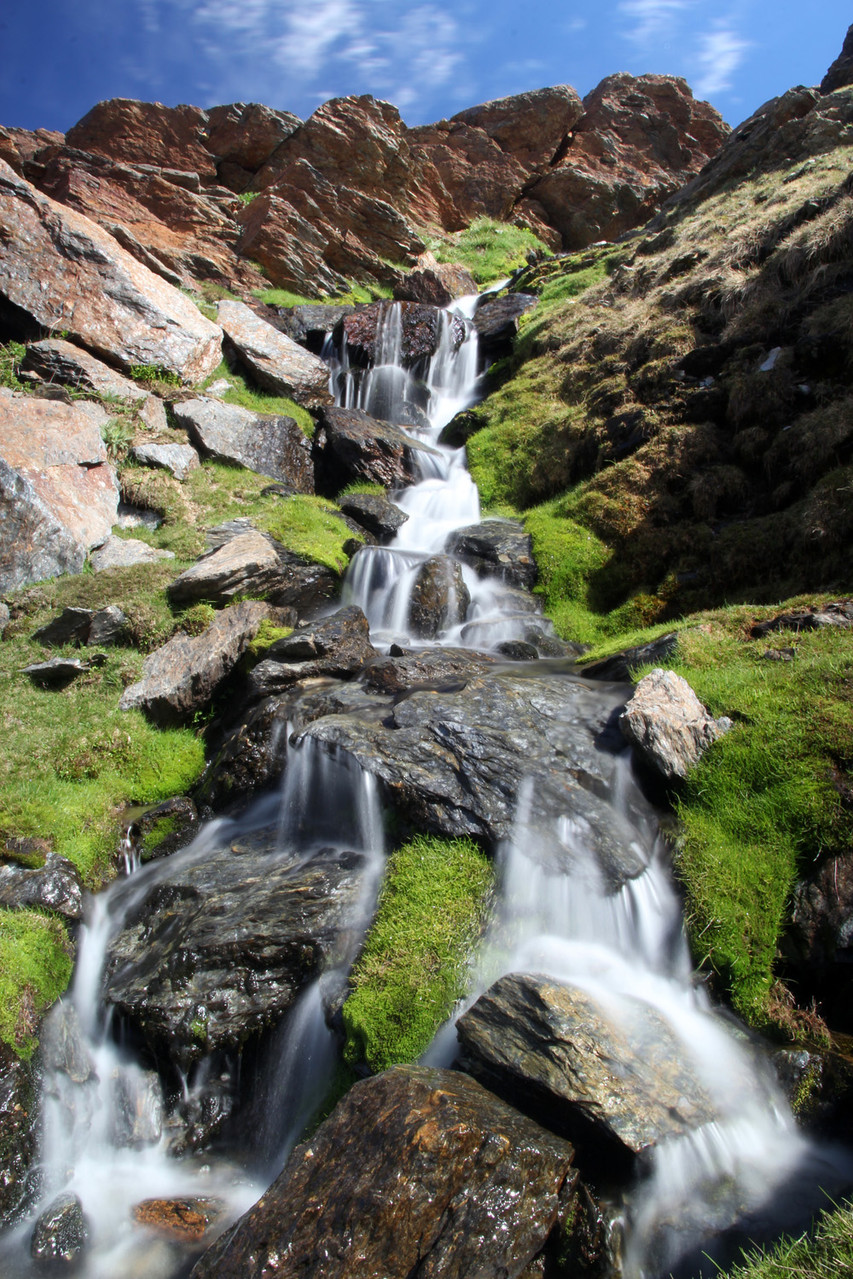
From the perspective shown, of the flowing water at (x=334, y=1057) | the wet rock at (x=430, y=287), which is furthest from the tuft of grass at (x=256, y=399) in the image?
the flowing water at (x=334, y=1057)

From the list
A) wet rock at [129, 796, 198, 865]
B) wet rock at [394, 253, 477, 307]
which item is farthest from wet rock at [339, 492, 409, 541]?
wet rock at [394, 253, 477, 307]

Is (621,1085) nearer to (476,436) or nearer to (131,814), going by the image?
(131,814)

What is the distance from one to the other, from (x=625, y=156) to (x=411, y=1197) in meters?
49.2

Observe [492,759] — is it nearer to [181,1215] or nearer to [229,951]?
[229,951]

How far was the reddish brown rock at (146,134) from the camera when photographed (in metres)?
31.9

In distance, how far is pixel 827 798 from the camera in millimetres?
5527

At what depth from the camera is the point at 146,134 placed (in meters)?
32.5

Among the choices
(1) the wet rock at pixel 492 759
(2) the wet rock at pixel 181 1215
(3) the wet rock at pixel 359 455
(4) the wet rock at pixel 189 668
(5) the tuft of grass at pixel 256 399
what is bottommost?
(2) the wet rock at pixel 181 1215

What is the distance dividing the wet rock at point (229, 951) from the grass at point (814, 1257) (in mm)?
3488

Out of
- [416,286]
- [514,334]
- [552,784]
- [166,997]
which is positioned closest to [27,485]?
[166,997]

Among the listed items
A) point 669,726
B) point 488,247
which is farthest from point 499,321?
point 669,726

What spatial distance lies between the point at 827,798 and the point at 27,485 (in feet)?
43.1

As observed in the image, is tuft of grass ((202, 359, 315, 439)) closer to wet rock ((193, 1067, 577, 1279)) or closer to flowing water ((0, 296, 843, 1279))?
flowing water ((0, 296, 843, 1279))

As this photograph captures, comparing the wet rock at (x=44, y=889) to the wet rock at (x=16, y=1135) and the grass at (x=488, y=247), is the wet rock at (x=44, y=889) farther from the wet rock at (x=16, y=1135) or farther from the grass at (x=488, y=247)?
the grass at (x=488, y=247)
